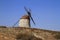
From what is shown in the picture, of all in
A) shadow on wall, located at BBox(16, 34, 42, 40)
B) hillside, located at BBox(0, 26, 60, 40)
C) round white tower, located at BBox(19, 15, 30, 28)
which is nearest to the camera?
hillside, located at BBox(0, 26, 60, 40)

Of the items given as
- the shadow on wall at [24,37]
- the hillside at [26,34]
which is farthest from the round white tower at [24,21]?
the shadow on wall at [24,37]

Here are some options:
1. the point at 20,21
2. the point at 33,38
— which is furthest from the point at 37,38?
the point at 20,21

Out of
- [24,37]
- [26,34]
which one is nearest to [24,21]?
[26,34]

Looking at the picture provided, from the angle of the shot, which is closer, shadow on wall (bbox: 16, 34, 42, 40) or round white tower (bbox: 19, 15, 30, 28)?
shadow on wall (bbox: 16, 34, 42, 40)

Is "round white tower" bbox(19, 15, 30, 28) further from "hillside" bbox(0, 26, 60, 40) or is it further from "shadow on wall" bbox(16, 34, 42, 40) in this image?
"shadow on wall" bbox(16, 34, 42, 40)

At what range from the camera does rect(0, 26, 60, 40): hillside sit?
19575mm

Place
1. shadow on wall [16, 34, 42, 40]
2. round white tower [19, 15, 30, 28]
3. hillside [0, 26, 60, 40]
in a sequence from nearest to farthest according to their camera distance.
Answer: hillside [0, 26, 60, 40] → shadow on wall [16, 34, 42, 40] → round white tower [19, 15, 30, 28]

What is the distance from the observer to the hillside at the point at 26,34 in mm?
19575

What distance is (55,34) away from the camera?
22453 millimetres

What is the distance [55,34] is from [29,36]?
3.80 m

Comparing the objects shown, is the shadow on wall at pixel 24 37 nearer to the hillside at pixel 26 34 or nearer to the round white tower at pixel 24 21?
the hillside at pixel 26 34

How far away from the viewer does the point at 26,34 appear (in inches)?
806

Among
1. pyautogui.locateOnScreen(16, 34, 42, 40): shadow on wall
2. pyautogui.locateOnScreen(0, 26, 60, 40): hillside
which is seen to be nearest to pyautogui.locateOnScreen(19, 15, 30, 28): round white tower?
pyautogui.locateOnScreen(0, 26, 60, 40): hillside

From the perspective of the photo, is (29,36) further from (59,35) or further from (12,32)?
(59,35)
